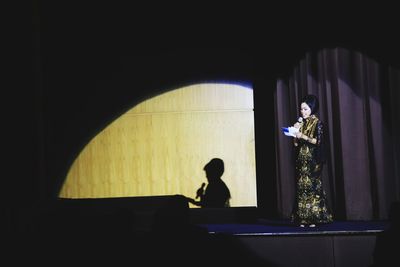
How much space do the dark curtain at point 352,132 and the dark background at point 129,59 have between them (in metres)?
0.14

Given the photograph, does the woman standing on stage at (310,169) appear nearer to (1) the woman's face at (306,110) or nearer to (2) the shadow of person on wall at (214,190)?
(1) the woman's face at (306,110)

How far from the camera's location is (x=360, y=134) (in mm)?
4098

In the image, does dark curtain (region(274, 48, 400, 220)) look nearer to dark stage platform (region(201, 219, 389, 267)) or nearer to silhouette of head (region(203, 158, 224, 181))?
silhouette of head (region(203, 158, 224, 181))

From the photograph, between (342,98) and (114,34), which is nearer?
(342,98)

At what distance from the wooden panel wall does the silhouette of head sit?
0.05m

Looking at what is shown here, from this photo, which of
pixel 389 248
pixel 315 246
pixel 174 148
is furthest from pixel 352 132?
pixel 389 248

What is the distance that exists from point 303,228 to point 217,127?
1707mm

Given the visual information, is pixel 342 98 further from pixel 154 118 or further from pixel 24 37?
pixel 24 37

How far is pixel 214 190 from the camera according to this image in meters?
4.66

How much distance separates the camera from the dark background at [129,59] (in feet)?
14.0

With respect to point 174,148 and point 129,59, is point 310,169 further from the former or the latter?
point 129,59

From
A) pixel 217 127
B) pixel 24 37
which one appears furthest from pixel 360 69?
pixel 24 37

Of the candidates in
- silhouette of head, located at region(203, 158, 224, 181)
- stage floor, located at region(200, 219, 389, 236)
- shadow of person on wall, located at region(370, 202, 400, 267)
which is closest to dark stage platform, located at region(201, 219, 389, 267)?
stage floor, located at region(200, 219, 389, 236)

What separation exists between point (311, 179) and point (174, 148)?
1.72m
